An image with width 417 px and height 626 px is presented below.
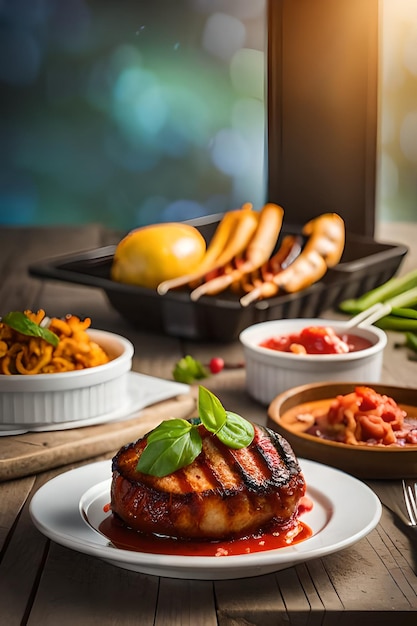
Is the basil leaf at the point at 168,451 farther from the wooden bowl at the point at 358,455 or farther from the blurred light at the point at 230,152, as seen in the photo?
the blurred light at the point at 230,152

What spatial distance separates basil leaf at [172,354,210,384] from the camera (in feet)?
6.52

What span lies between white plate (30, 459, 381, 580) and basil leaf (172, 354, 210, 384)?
0.62m

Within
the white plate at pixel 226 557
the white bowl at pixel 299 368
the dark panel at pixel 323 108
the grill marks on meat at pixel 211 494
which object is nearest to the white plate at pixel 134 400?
the white bowl at pixel 299 368

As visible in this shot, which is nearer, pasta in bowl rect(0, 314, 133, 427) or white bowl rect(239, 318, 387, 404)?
pasta in bowl rect(0, 314, 133, 427)

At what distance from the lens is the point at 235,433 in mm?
1218

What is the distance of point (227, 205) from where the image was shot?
21.4 feet

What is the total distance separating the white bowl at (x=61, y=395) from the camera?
162 cm

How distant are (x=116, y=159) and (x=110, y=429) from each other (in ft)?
16.5

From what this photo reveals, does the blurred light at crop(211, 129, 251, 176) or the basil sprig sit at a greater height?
the basil sprig

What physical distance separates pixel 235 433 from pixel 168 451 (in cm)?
10

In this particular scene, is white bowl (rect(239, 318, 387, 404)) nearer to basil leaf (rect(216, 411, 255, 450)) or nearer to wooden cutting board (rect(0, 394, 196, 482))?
wooden cutting board (rect(0, 394, 196, 482))

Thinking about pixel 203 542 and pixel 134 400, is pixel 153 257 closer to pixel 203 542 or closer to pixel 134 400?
pixel 134 400

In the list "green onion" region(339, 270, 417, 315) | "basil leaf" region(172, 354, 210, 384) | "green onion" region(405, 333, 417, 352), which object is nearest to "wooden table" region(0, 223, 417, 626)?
"basil leaf" region(172, 354, 210, 384)

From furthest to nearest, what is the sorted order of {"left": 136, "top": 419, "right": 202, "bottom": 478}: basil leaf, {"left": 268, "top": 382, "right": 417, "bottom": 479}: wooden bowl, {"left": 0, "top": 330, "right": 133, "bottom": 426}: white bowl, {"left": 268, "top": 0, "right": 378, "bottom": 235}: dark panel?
{"left": 268, "top": 0, "right": 378, "bottom": 235}: dark panel → {"left": 0, "top": 330, "right": 133, "bottom": 426}: white bowl → {"left": 268, "top": 382, "right": 417, "bottom": 479}: wooden bowl → {"left": 136, "top": 419, "right": 202, "bottom": 478}: basil leaf
